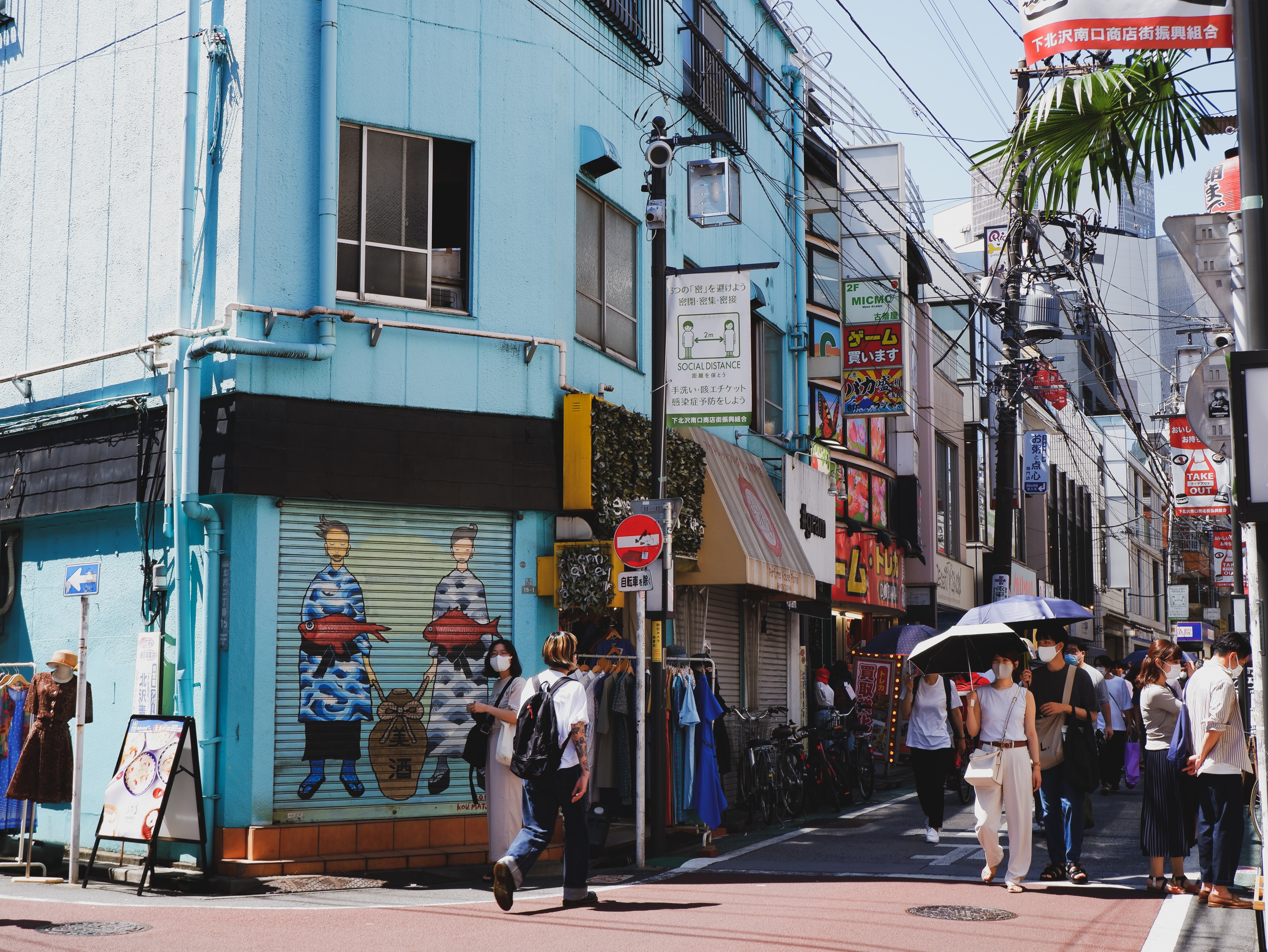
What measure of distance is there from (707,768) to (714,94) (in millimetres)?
10390

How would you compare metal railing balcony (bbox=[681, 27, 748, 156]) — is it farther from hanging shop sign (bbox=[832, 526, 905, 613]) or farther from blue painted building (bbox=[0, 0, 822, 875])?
hanging shop sign (bbox=[832, 526, 905, 613])

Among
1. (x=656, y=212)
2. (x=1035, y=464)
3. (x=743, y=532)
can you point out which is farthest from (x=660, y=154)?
(x=1035, y=464)

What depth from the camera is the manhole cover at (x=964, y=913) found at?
9164 mm

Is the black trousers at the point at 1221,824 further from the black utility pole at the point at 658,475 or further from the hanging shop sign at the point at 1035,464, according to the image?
the hanging shop sign at the point at 1035,464

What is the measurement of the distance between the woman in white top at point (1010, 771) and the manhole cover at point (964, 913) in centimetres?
91

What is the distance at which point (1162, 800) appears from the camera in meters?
10.2

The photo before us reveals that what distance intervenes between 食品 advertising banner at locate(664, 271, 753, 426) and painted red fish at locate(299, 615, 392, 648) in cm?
407

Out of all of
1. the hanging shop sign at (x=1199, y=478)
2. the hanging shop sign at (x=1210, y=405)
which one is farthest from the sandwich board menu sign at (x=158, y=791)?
the hanging shop sign at (x=1199, y=478)

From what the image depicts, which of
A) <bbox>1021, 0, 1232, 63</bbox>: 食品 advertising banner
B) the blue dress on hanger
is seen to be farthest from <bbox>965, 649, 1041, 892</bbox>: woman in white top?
<bbox>1021, 0, 1232, 63</bbox>: 食品 advertising banner

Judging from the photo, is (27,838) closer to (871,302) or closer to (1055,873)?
(1055,873)

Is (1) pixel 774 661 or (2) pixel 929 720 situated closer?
(2) pixel 929 720

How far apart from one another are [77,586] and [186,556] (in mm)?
987

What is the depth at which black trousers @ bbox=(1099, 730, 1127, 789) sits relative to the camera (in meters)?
17.9

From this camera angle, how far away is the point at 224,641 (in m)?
11.6
